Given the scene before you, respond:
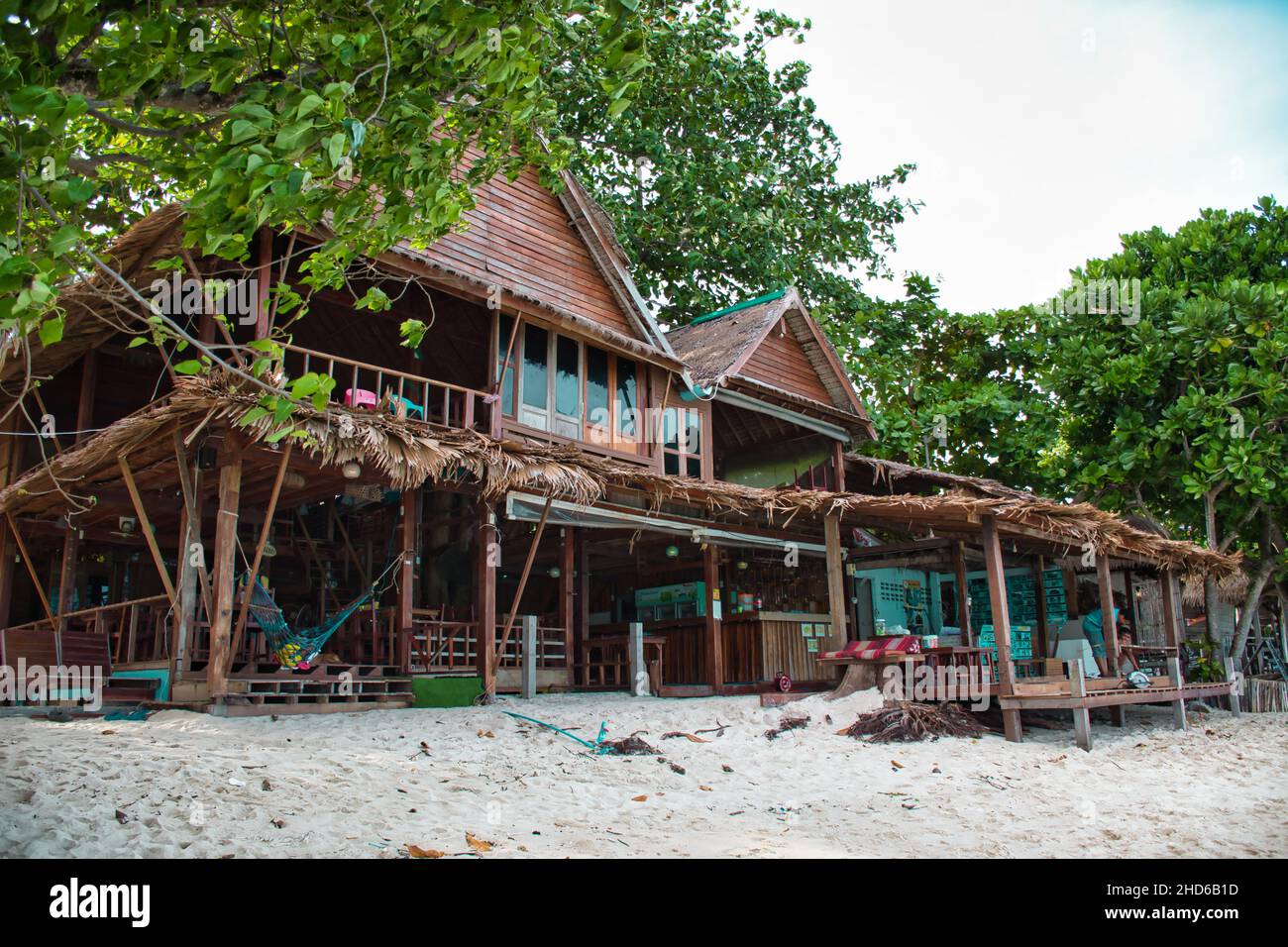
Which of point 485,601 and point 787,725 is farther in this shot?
point 485,601

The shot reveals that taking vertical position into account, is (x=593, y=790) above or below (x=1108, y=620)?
below

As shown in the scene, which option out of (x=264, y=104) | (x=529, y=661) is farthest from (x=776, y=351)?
(x=264, y=104)

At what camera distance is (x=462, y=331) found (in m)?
13.6

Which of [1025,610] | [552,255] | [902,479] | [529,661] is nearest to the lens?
[529,661]

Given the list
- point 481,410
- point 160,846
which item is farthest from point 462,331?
point 160,846

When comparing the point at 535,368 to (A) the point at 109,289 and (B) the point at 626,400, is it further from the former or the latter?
(A) the point at 109,289

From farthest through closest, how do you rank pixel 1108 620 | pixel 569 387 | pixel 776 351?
pixel 776 351 < pixel 1108 620 < pixel 569 387

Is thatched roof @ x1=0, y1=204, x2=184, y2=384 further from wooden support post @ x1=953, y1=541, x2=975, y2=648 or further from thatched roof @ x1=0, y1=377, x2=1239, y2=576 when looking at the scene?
wooden support post @ x1=953, y1=541, x2=975, y2=648

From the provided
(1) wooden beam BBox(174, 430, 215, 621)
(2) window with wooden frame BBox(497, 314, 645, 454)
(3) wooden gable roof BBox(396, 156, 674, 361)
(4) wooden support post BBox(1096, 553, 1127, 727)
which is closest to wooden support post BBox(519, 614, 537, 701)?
(2) window with wooden frame BBox(497, 314, 645, 454)

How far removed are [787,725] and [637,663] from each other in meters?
2.90

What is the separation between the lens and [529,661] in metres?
11.9

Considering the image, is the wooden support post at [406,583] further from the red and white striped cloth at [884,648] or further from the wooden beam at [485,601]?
the red and white striped cloth at [884,648]

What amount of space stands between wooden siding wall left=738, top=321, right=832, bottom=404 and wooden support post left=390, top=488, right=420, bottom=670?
640cm

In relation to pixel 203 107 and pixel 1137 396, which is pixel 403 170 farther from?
pixel 1137 396
